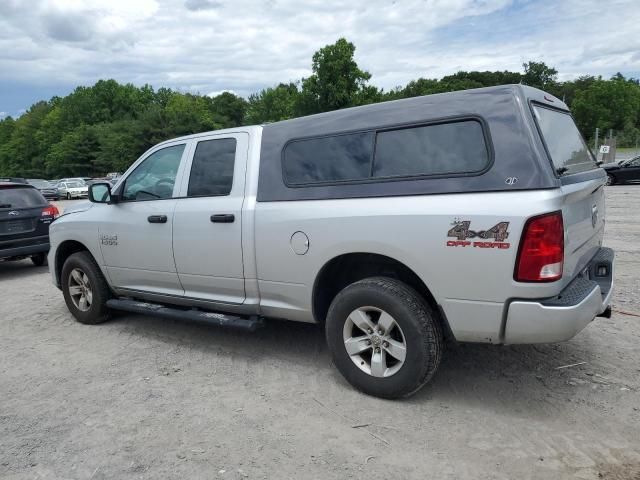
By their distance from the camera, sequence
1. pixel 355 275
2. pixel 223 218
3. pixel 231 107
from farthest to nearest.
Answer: pixel 231 107
pixel 223 218
pixel 355 275

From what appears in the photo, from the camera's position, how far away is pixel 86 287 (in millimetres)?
5605

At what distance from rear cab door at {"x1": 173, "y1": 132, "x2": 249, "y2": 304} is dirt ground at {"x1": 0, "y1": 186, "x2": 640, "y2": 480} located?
68cm

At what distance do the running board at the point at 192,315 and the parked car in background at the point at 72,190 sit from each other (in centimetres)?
3799

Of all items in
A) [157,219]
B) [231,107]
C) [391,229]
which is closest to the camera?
[391,229]

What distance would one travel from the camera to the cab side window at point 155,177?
479 centimetres

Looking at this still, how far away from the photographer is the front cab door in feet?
15.5

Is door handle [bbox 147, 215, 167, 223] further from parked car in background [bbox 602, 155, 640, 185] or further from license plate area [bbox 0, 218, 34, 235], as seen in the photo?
parked car in background [bbox 602, 155, 640, 185]

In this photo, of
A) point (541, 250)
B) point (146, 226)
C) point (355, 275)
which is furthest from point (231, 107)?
point (541, 250)

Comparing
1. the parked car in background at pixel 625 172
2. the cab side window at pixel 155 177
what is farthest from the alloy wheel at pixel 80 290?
the parked car in background at pixel 625 172

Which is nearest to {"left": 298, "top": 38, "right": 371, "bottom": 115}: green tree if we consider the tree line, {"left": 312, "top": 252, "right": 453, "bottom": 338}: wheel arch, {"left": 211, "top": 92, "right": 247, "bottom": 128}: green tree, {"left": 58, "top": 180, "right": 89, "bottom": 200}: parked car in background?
the tree line

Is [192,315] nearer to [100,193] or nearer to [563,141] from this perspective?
[100,193]

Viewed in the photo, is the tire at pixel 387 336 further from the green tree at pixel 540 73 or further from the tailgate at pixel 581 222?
the green tree at pixel 540 73

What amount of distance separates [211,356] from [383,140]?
2445 millimetres

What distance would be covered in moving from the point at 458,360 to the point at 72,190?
41.3 meters
